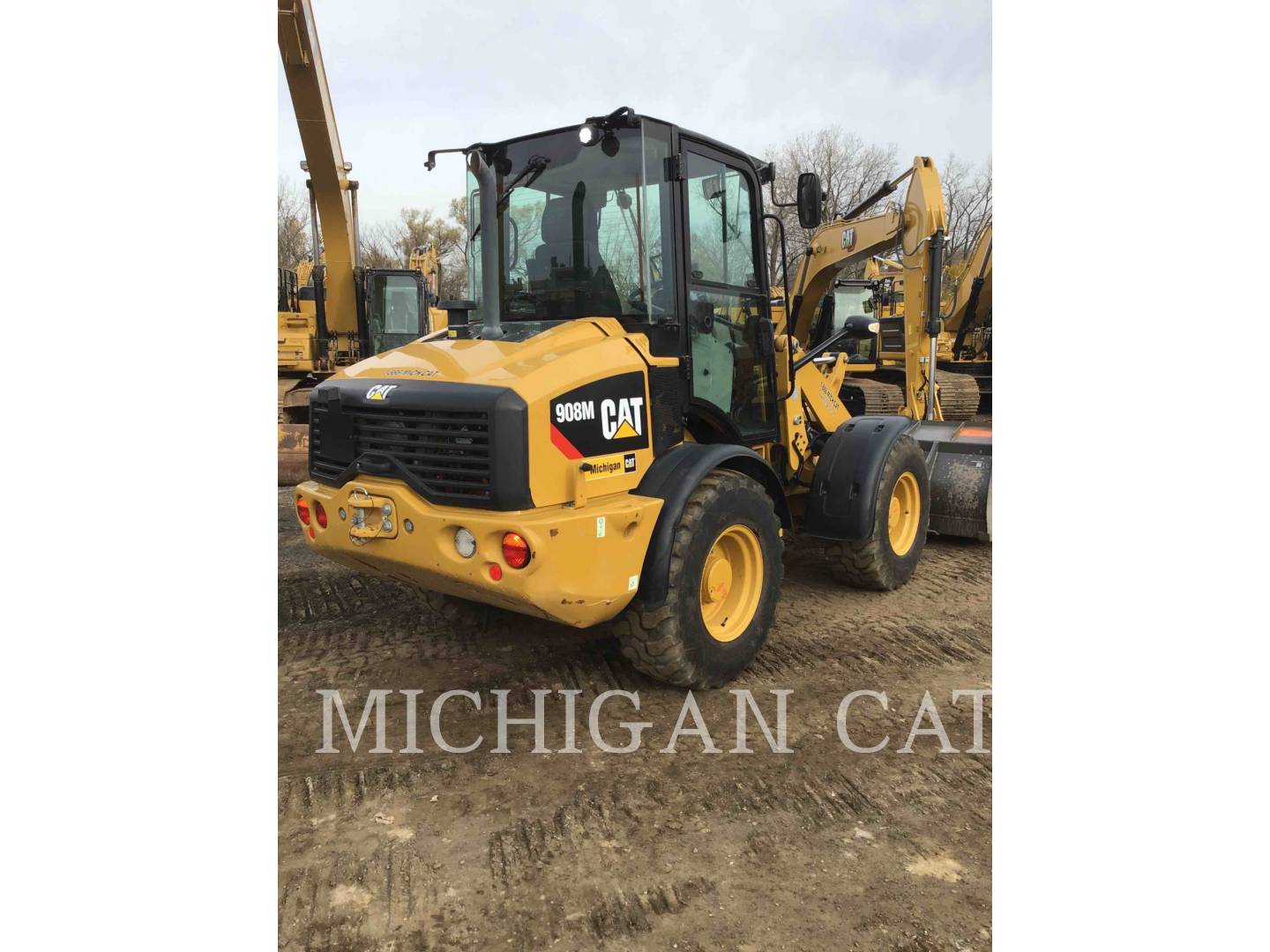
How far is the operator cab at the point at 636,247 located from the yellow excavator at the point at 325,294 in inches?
218

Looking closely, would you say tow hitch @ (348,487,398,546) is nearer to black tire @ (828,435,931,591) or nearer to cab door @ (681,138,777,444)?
cab door @ (681,138,777,444)

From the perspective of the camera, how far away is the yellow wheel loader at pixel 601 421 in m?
3.43

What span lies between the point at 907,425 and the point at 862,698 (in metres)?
2.31

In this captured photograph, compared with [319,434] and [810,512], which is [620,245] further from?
[810,512]

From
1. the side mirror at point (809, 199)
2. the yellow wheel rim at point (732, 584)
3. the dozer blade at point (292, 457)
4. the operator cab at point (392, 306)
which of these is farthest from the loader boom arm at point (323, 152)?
the yellow wheel rim at point (732, 584)

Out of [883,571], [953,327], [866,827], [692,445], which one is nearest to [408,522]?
[692,445]

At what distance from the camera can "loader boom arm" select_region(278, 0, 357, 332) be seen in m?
8.40

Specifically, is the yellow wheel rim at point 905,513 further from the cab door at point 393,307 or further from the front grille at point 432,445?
the cab door at point 393,307

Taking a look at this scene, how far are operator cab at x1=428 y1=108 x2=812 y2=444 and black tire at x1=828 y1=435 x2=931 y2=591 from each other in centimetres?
117

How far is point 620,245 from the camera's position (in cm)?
415

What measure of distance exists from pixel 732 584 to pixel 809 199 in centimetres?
222

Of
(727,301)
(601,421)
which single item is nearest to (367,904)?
(601,421)

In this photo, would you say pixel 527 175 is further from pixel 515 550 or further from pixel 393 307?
pixel 393 307

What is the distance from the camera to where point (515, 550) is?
3311mm
